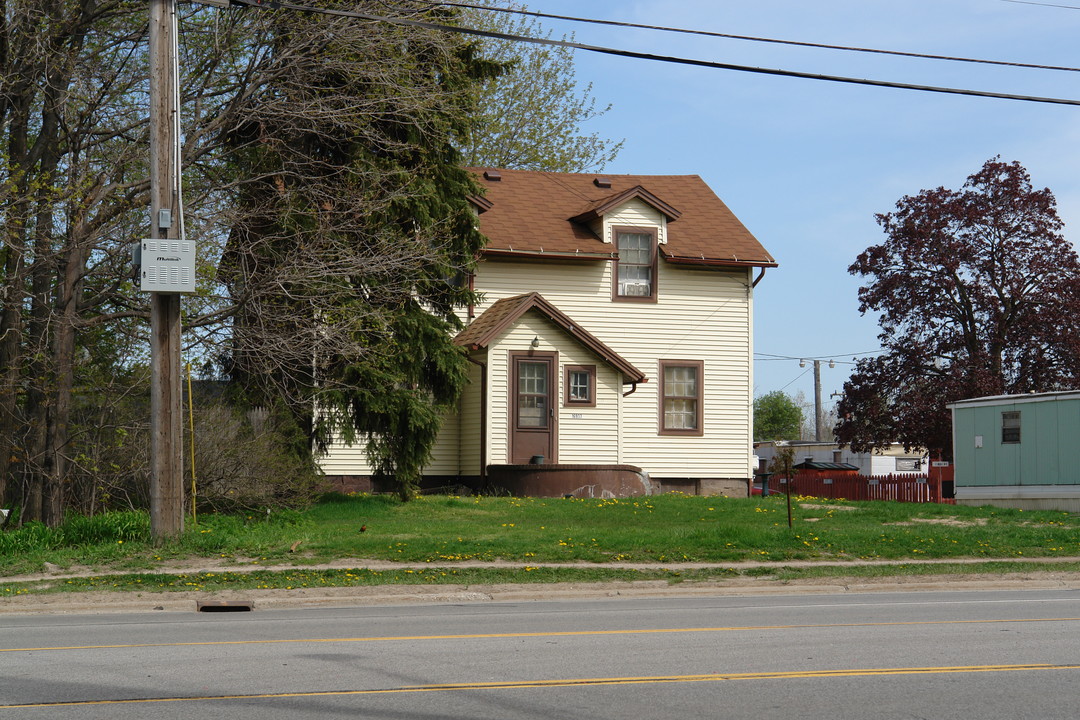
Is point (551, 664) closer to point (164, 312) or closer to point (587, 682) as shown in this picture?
point (587, 682)

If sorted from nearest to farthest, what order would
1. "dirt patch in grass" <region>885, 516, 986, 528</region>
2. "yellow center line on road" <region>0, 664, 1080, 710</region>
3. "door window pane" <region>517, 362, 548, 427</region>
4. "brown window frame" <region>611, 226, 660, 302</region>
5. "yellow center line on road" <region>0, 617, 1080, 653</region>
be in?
"yellow center line on road" <region>0, 664, 1080, 710</region> → "yellow center line on road" <region>0, 617, 1080, 653</region> → "dirt patch in grass" <region>885, 516, 986, 528</region> → "door window pane" <region>517, 362, 548, 427</region> → "brown window frame" <region>611, 226, 660, 302</region>

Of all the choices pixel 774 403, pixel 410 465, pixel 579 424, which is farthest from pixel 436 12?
pixel 774 403

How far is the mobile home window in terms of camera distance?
92.7 feet

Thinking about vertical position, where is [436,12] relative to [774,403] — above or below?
above

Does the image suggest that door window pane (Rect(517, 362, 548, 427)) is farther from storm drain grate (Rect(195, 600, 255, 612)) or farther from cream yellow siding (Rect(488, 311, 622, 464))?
storm drain grate (Rect(195, 600, 255, 612))

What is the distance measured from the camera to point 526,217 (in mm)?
30656

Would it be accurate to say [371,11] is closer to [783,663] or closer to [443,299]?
[443,299]

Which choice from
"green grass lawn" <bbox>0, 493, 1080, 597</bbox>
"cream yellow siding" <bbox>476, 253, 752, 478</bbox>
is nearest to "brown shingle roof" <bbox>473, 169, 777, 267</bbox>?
"cream yellow siding" <bbox>476, 253, 752, 478</bbox>

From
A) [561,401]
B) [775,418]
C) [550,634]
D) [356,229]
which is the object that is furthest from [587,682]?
[775,418]

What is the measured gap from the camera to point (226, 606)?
1319 centimetres

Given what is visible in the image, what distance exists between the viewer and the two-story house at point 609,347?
27.3m

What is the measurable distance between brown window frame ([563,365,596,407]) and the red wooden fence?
27.9ft

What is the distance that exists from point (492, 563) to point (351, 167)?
911 cm

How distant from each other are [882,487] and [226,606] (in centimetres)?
2521
